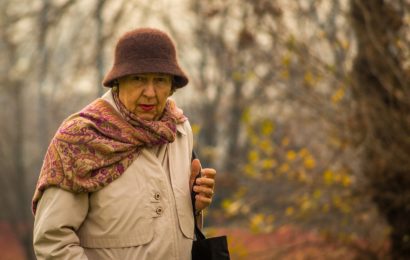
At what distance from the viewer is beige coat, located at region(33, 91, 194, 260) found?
272 cm

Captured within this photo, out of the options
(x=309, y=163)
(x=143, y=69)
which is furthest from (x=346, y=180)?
(x=143, y=69)

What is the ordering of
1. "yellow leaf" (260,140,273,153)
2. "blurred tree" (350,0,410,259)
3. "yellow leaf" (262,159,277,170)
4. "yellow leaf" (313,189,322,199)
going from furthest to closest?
1. "yellow leaf" (260,140,273,153)
2. "yellow leaf" (262,159,277,170)
3. "yellow leaf" (313,189,322,199)
4. "blurred tree" (350,0,410,259)

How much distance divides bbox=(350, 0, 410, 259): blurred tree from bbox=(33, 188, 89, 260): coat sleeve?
3993 mm

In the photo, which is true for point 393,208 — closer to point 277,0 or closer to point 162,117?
point 277,0

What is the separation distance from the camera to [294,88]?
739 cm

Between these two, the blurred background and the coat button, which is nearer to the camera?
the coat button

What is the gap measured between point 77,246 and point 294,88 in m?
4.91

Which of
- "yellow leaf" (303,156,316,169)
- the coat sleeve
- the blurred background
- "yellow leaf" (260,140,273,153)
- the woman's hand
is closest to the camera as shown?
the coat sleeve

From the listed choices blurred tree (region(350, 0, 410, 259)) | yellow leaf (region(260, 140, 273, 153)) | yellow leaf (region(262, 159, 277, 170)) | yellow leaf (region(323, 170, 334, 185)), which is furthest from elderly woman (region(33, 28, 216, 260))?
yellow leaf (region(260, 140, 273, 153))

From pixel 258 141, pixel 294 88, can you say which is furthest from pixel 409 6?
pixel 258 141

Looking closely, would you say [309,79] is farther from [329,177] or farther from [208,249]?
[208,249]

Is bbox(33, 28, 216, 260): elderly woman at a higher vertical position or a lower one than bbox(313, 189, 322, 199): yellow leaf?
lower

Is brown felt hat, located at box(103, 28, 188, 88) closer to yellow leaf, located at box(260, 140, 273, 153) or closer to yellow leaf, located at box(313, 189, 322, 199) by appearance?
yellow leaf, located at box(313, 189, 322, 199)

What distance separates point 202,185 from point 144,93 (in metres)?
0.45
